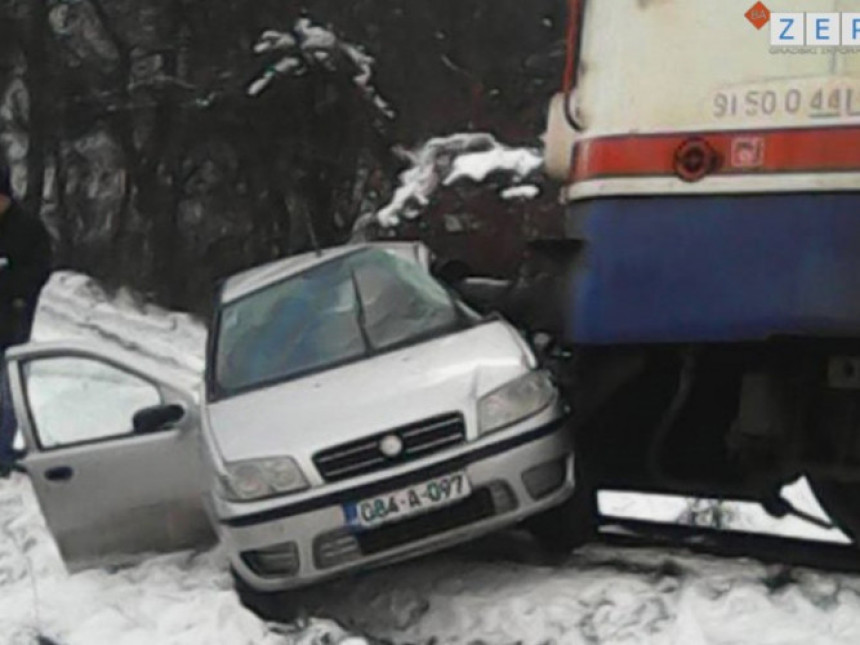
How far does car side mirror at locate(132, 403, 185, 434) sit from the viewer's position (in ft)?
25.5

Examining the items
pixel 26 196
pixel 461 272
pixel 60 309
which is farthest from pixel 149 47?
pixel 461 272

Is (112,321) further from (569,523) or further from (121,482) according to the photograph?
(569,523)

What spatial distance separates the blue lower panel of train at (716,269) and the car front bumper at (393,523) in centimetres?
56

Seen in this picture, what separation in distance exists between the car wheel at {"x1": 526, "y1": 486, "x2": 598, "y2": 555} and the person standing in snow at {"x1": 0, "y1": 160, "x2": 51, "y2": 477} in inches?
132

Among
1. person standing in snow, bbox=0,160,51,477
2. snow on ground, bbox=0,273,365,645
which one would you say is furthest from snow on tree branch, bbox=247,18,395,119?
snow on ground, bbox=0,273,365,645

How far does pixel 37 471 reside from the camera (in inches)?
307

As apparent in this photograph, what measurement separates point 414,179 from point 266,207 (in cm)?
547

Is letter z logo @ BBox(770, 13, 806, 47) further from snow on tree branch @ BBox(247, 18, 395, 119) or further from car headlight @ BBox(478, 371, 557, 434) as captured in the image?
snow on tree branch @ BBox(247, 18, 395, 119)

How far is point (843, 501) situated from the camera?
23.0 feet

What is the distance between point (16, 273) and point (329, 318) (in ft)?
8.13

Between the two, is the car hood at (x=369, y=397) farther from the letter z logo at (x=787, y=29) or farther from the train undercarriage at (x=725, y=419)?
the letter z logo at (x=787, y=29)

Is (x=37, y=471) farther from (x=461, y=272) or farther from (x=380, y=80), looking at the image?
(x=380, y=80)

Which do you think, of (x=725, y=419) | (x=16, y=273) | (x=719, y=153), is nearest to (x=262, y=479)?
(x=725, y=419)

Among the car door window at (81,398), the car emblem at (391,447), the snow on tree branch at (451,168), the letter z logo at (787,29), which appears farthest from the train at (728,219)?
the snow on tree branch at (451,168)
